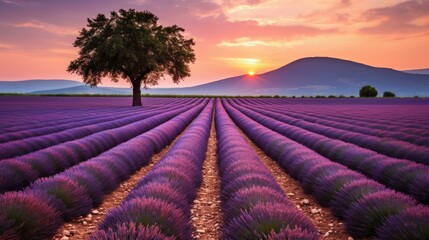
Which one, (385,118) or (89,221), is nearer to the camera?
(89,221)

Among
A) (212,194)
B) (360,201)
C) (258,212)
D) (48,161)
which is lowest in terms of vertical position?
(212,194)

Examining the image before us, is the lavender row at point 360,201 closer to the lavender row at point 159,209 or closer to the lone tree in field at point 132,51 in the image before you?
the lavender row at point 159,209

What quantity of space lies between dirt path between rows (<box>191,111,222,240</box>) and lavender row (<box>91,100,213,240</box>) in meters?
0.21

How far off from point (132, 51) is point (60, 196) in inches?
1117

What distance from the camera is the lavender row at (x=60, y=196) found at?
340 cm

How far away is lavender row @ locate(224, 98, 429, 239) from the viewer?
312cm

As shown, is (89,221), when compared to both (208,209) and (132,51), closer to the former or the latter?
(208,209)

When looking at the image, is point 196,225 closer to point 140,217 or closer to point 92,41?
point 140,217

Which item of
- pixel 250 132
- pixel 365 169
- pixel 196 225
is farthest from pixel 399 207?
pixel 250 132

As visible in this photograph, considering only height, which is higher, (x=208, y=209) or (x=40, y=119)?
(x=40, y=119)

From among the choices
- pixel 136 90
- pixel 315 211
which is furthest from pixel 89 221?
pixel 136 90

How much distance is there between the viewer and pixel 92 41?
32906mm

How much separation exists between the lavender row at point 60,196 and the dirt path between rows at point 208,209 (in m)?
1.60

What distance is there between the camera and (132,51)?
3125 centimetres
